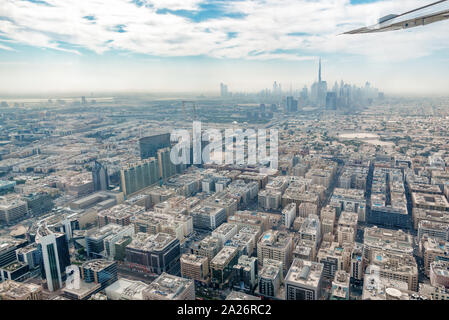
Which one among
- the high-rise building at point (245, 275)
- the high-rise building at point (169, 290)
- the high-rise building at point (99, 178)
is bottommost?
the high-rise building at point (245, 275)

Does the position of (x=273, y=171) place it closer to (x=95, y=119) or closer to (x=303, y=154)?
(x=303, y=154)

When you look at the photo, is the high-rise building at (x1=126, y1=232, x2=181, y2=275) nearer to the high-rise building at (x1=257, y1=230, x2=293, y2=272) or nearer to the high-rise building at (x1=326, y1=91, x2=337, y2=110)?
the high-rise building at (x1=257, y1=230, x2=293, y2=272)

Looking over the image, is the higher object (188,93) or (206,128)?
(188,93)

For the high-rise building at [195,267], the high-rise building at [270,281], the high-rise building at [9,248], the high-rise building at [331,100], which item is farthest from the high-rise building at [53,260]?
the high-rise building at [331,100]

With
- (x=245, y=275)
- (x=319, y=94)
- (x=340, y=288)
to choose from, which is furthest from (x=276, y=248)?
(x=319, y=94)

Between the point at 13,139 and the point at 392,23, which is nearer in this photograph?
the point at 392,23

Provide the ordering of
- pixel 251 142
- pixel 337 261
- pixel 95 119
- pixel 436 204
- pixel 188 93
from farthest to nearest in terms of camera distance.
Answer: pixel 251 142 < pixel 95 119 < pixel 188 93 < pixel 436 204 < pixel 337 261

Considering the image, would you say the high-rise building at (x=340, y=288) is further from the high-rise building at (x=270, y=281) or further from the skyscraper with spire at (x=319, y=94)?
the skyscraper with spire at (x=319, y=94)

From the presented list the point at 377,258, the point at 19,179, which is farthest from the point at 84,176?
the point at 377,258

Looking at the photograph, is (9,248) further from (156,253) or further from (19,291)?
(156,253)

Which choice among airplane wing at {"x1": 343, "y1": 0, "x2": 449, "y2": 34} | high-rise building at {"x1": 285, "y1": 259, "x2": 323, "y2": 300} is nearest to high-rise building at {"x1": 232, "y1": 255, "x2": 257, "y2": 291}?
high-rise building at {"x1": 285, "y1": 259, "x2": 323, "y2": 300}

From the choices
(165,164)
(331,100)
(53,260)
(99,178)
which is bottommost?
(53,260)
